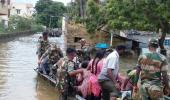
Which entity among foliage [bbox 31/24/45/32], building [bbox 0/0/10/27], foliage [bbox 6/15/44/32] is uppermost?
building [bbox 0/0/10/27]

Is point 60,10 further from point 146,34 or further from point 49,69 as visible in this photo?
point 49,69

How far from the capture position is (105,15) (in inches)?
1268

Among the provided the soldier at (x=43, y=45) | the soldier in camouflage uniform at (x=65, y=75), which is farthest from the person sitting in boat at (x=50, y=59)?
the soldier in camouflage uniform at (x=65, y=75)

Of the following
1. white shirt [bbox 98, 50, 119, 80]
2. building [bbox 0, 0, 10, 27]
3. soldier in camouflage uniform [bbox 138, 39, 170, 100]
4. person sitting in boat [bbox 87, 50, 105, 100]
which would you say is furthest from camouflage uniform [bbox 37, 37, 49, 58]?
building [bbox 0, 0, 10, 27]

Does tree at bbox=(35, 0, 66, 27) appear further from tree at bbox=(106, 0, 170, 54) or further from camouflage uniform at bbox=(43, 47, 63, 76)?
camouflage uniform at bbox=(43, 47, 63, 76)

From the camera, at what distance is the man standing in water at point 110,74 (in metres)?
8.46

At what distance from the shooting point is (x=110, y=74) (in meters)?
8.55

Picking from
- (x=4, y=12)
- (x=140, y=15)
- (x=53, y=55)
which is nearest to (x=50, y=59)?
(x=53, y=55)

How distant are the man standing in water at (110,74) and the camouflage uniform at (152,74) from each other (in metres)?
0.95

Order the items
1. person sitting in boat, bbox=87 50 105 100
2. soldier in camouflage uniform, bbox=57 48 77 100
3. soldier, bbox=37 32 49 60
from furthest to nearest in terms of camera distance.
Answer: soldier, bbox=37 32 49 60 → soldier in camouflage uniform, bbox=57 48 77 100 → person sitting in boat, bbox=87 50 105 100

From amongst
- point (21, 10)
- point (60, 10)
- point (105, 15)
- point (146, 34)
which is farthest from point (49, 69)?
point (21, 10)

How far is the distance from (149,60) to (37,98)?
23.6 ft

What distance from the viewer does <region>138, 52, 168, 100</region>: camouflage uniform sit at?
7.46 meters

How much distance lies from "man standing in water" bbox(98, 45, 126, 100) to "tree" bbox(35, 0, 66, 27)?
8303 centimetres
